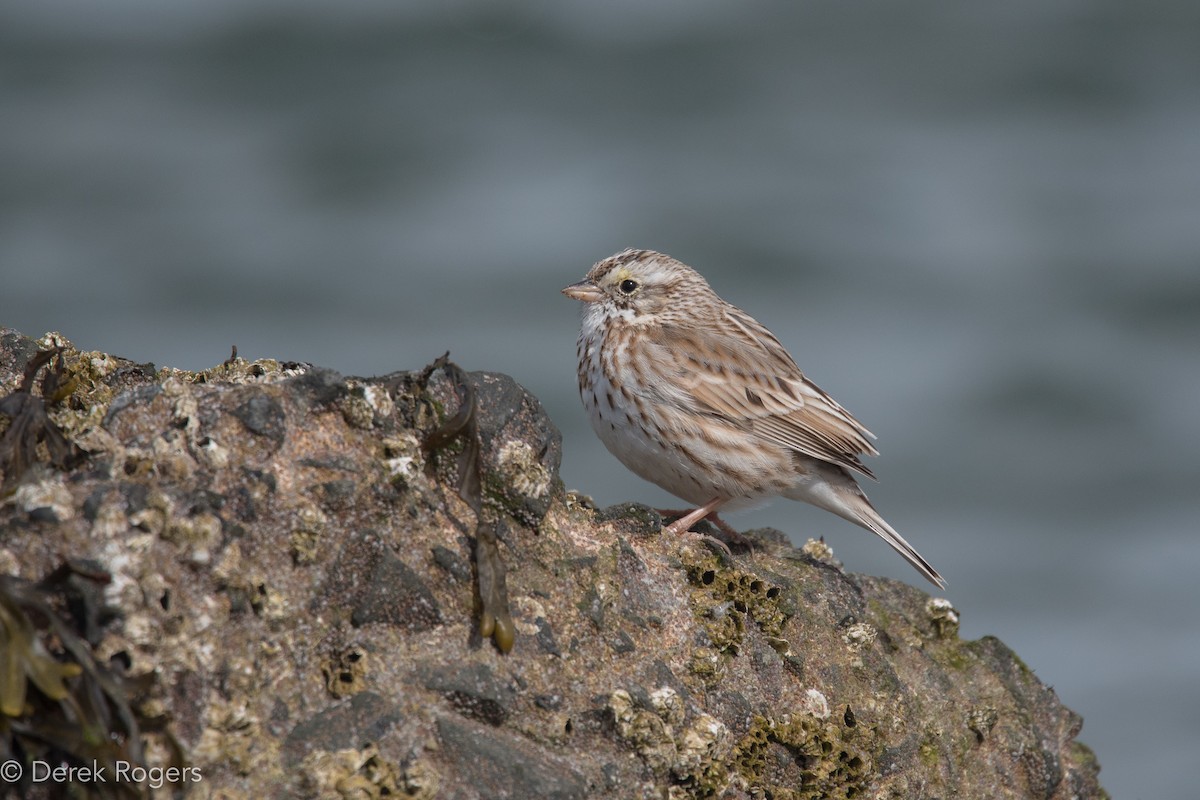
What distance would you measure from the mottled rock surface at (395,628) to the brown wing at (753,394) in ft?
5.35

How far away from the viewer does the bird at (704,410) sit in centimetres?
676

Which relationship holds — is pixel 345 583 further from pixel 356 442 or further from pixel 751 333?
pixel 751 333

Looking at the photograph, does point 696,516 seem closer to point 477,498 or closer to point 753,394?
point 753,394

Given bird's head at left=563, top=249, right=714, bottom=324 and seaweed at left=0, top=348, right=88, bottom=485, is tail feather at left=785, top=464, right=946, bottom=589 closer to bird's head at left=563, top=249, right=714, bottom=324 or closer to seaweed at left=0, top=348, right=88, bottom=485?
bird's head at left=563, top=249, right=714, bottom=324

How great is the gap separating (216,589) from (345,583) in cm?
44

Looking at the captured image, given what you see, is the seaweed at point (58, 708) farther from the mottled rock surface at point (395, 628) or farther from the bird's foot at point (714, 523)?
the bird's foot at point (714, 523)

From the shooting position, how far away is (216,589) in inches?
139

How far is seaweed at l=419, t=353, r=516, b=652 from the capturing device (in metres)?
4.02

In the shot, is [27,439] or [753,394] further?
[753,394]

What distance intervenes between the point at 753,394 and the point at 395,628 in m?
3.60

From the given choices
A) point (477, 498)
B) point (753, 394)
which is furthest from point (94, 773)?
point (753, 394)

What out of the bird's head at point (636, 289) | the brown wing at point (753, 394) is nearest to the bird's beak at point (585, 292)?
the bird's head at point (636, 289)

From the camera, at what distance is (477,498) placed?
4.33m

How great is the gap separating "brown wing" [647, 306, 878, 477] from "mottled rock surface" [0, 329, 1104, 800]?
1631 millimetres
